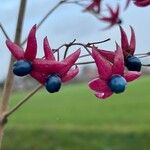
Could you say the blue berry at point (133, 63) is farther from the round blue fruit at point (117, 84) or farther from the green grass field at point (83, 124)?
the green grass field at point (83, 124)

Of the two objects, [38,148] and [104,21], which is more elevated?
[104,21]

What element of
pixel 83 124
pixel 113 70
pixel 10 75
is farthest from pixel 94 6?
pixel 83 124

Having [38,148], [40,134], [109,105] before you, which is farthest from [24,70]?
[109,105]

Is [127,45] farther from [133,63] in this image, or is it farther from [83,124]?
[83,124]

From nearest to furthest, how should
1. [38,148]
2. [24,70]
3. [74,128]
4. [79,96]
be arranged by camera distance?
[24,70] < [38,148] < [74,128] < [79,96]

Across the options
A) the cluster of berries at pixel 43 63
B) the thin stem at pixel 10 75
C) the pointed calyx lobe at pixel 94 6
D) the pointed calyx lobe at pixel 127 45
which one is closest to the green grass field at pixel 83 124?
the pointed calyx lobe at pixel 94 6

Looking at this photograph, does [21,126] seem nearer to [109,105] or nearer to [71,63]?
[109,105]
